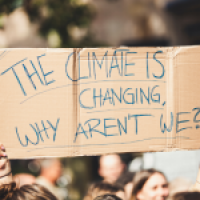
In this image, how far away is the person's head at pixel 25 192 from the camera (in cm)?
71

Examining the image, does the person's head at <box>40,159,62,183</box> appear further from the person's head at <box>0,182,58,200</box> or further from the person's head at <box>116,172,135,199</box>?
the person's head at <box>116,172,135,199</box>

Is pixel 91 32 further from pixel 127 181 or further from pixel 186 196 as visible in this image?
pixel 186 196

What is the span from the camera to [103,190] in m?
0.81

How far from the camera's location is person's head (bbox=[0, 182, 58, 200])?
0.71 metres

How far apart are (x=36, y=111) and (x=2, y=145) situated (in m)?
0.17

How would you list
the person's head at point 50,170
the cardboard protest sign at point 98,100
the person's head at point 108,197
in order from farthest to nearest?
the person's head at point 50,170 → the person's head at point 108,197 → the cardboard protest sign at point 98,100

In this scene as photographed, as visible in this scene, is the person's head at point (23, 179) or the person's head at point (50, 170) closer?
the person's head at point (23, 179)

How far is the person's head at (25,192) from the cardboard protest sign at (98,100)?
15 cm

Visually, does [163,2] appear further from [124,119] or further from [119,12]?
[124,119]

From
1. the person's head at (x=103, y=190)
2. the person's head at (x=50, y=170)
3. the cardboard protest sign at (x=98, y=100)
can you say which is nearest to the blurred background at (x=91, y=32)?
the person's head at (x=50, y=170)

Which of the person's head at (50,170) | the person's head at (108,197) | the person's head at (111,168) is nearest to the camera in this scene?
the person's head at (108,197)

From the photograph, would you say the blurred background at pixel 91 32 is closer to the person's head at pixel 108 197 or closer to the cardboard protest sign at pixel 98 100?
the person's head at pixel 108 197

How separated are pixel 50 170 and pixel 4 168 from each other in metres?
0.38

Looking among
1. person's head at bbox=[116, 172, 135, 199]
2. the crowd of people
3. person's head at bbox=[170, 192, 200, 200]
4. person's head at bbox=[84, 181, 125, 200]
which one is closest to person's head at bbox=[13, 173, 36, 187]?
the crowd of people
